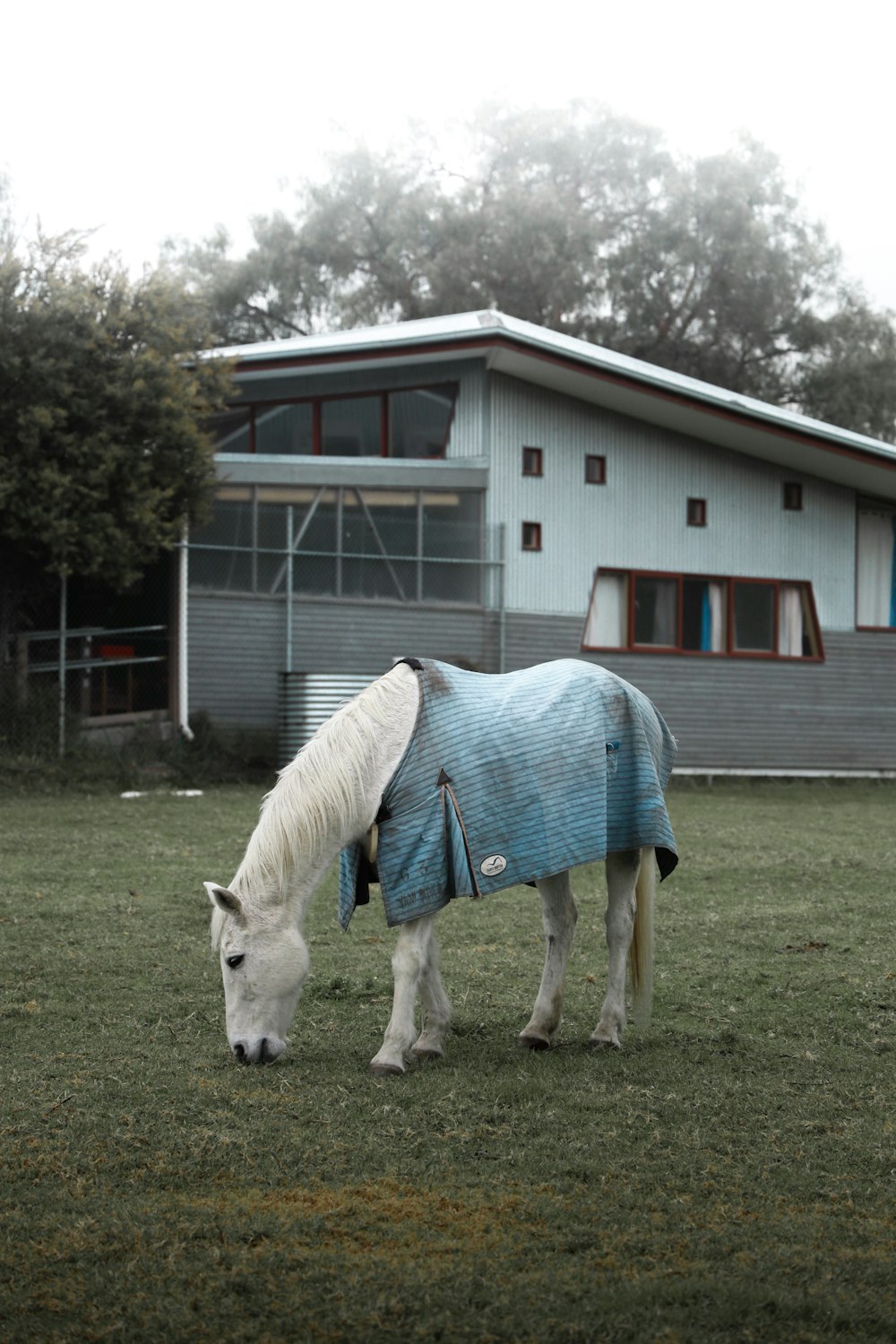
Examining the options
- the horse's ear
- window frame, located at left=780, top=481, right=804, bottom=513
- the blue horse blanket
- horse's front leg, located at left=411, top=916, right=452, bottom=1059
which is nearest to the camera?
the horse's ear

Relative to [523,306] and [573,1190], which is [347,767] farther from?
[523,306]

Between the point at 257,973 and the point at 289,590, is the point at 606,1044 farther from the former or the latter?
the point at 289,590

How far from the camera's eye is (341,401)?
2223 centimetres

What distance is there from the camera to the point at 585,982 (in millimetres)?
7129

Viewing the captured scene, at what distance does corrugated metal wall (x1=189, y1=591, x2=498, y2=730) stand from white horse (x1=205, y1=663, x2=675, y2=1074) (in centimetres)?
1372

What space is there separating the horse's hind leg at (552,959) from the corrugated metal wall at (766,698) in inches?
611

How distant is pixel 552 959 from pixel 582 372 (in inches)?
635

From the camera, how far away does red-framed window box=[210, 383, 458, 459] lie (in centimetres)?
2205

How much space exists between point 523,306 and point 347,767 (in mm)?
36855

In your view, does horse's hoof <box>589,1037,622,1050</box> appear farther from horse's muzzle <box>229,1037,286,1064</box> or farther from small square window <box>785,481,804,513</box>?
small square window <box>785,481,804,513</box>

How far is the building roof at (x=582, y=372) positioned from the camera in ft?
67.7

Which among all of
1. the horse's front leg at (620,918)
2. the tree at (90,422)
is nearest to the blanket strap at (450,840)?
the horse's front leg at (620,918)

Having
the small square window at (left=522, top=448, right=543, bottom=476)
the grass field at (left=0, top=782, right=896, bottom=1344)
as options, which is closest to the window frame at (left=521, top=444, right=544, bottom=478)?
the small square window at (left=522, top=448, right=543, bottom=476)

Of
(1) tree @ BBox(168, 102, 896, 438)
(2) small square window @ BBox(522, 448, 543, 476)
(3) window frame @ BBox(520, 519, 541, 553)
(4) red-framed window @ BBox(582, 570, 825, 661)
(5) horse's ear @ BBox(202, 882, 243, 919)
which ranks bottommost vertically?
(5) horse's ear @ BBox(202, 882, 243, 919)
